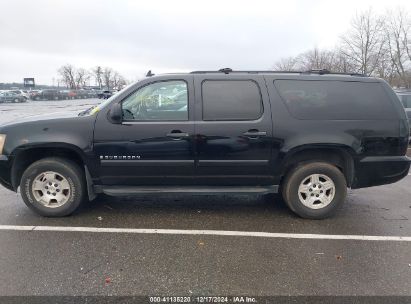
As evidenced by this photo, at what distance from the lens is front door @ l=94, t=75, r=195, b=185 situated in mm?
4090

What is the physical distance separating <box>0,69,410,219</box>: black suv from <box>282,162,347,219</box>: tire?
0.01 metres

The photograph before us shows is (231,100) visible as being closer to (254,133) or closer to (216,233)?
(254,133)

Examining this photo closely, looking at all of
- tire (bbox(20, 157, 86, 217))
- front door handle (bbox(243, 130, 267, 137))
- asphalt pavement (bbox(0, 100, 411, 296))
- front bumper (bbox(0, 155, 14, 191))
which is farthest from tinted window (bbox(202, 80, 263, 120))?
front bumper (bbox(0, 155, 14, 191))

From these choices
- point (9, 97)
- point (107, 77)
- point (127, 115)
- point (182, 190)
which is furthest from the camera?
point (107, 77)

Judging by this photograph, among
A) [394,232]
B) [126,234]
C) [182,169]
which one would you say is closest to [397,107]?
[394,232]

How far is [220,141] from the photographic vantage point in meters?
4.11

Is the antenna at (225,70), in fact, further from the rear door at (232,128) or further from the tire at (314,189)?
the tire at (314,189)

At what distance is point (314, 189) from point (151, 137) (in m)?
2.19

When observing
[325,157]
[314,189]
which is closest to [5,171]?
[314,189]

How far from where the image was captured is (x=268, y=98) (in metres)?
4.17

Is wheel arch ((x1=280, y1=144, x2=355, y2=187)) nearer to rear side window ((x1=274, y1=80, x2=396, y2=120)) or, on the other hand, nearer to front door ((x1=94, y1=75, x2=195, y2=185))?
rear side window ((x1=274, y1=80, x2=396, y2=120))

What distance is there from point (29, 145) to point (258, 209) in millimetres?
3113

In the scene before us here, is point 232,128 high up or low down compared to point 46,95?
down

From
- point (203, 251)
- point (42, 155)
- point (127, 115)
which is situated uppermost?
point (127, 115)
